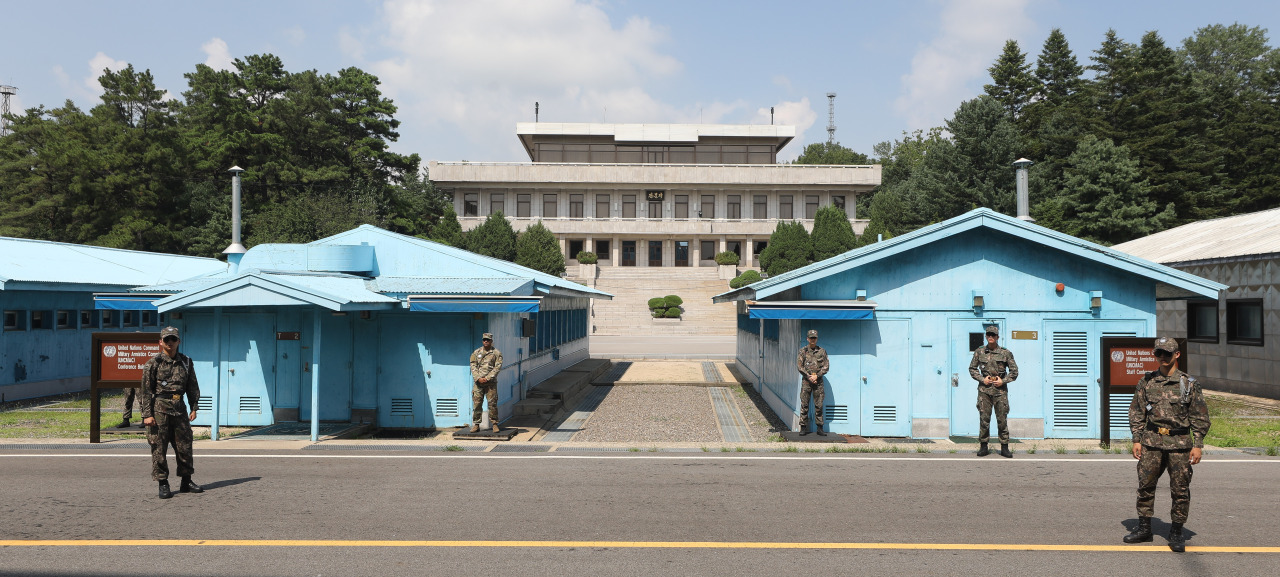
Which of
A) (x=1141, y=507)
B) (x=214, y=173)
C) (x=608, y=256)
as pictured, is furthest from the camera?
(x=608, y=256)

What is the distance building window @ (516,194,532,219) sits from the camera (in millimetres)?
73875

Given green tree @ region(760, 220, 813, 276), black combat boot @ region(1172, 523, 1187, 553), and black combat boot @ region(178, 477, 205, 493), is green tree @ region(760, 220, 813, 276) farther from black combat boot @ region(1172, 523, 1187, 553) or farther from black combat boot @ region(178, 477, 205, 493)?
black combat boot @ region(178, 477, 205, 493)

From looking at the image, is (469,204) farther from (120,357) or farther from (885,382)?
(885,382)

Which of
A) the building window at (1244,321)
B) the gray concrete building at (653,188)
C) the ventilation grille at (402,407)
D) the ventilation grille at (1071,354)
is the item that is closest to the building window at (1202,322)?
the building window at (1244,321)

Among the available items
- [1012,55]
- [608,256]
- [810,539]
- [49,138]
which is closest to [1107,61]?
[1012,55]

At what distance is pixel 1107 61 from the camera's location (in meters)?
61.7

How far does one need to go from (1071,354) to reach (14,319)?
2396cm

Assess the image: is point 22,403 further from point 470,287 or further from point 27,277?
point 470,287

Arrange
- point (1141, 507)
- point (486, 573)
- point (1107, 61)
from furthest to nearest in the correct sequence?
point (1107, 61), point (1141, 507), point (486, 573)

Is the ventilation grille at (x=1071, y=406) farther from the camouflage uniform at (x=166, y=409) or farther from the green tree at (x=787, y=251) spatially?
the green tree at (x=787, y=251)

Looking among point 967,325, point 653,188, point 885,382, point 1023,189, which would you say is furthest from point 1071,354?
point 653,188

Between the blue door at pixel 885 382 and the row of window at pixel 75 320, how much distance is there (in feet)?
50.1

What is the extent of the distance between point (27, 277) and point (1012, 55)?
69.3 metres

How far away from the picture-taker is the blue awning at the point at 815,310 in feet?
44.2
